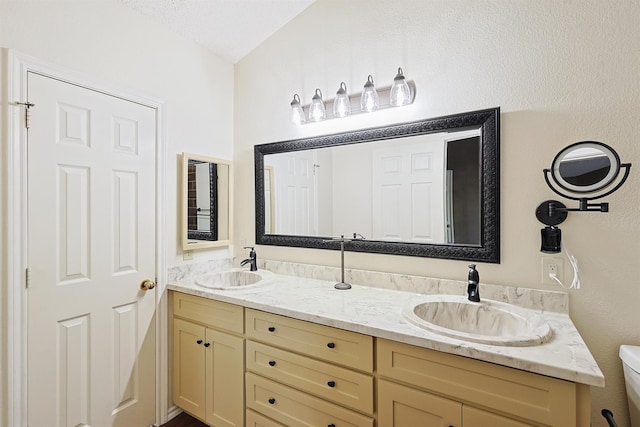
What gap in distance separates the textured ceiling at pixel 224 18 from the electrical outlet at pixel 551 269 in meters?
2.12

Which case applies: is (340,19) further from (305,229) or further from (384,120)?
(305,229)

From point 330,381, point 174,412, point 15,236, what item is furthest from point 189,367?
point 15,236

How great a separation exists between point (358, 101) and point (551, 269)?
1400 mm

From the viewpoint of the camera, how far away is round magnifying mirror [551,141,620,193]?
132 centimetres

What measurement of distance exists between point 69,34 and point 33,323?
1467 mm

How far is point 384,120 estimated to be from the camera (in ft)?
6.28

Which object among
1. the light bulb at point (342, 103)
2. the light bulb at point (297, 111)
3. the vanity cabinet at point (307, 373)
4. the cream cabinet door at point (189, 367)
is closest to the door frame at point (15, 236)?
the cream cabinet door at point (189, 367)

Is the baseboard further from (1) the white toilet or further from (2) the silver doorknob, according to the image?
(1) the white toilet

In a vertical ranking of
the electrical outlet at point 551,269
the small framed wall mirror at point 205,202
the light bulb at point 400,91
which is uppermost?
the light bulb at point 400,91

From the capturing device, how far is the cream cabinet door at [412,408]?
3.74 feet

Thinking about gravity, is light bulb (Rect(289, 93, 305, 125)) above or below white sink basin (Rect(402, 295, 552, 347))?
above

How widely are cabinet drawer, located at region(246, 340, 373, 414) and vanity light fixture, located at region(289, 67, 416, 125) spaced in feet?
4.67

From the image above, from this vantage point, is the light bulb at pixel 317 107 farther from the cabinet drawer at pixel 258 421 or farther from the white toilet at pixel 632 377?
the white toilet at pixel 632 377

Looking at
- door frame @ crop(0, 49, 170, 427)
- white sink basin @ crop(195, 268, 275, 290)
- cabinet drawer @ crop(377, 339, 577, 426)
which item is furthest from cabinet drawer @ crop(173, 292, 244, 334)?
cabinet drawer @ crop(377, 339, 577, 426)
